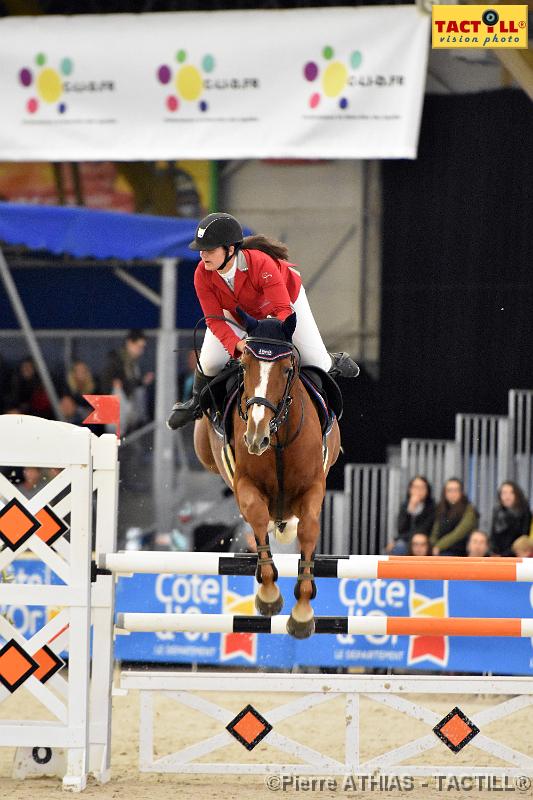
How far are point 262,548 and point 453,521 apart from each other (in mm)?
4194

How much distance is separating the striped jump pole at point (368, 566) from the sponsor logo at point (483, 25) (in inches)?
179

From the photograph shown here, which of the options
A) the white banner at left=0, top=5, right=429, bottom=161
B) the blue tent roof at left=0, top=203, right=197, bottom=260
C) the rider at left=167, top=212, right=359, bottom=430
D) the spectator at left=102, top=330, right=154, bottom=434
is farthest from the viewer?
the white banner at left=0, top=5, right=429, bottom=161

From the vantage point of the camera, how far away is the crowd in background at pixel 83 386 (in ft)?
Result: 34.4

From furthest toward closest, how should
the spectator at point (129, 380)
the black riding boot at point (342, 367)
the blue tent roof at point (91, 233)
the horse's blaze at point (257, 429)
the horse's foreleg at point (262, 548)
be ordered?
the spectator at point (129, 380) → the blue tent roof at point (91, 233) → the black riding boot at point (342, 367) → the horse's foreleg at point (262, 548) → the horse's blaze at point (257, 429)

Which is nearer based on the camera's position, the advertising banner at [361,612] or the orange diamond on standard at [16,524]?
the orange diamond on standard at [16,524]

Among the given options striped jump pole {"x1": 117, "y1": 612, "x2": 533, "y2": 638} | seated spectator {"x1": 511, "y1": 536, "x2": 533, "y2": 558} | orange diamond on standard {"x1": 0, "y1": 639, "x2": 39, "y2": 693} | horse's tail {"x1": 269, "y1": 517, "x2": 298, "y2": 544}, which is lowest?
seated spectator {"x1": 511, "y1": 536, "x2": 533, "y2": 558}

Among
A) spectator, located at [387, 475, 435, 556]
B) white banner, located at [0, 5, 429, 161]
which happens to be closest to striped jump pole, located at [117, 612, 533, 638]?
spectator, located at [387, 475, 435, 556]

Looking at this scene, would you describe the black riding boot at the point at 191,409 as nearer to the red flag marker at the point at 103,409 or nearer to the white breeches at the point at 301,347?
the white breeches at the point at 301,347

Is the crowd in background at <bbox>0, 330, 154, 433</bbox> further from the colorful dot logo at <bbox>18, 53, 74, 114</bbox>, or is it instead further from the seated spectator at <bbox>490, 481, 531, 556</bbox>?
the seated spectator at <bbox>490, 481, 531, 556</bbox>

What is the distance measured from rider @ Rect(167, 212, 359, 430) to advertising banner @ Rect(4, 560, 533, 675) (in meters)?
2.65

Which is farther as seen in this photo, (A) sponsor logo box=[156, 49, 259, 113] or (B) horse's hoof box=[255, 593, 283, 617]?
(A) sponsor logo box=[156, 49, 259, 113]

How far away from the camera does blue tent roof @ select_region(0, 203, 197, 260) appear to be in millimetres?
9469

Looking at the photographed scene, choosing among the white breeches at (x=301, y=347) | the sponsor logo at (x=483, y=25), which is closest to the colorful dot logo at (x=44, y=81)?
the sponsor logo at (x=483, y=25)

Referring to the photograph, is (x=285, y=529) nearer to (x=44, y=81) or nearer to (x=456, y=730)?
(x=456, y=730)
